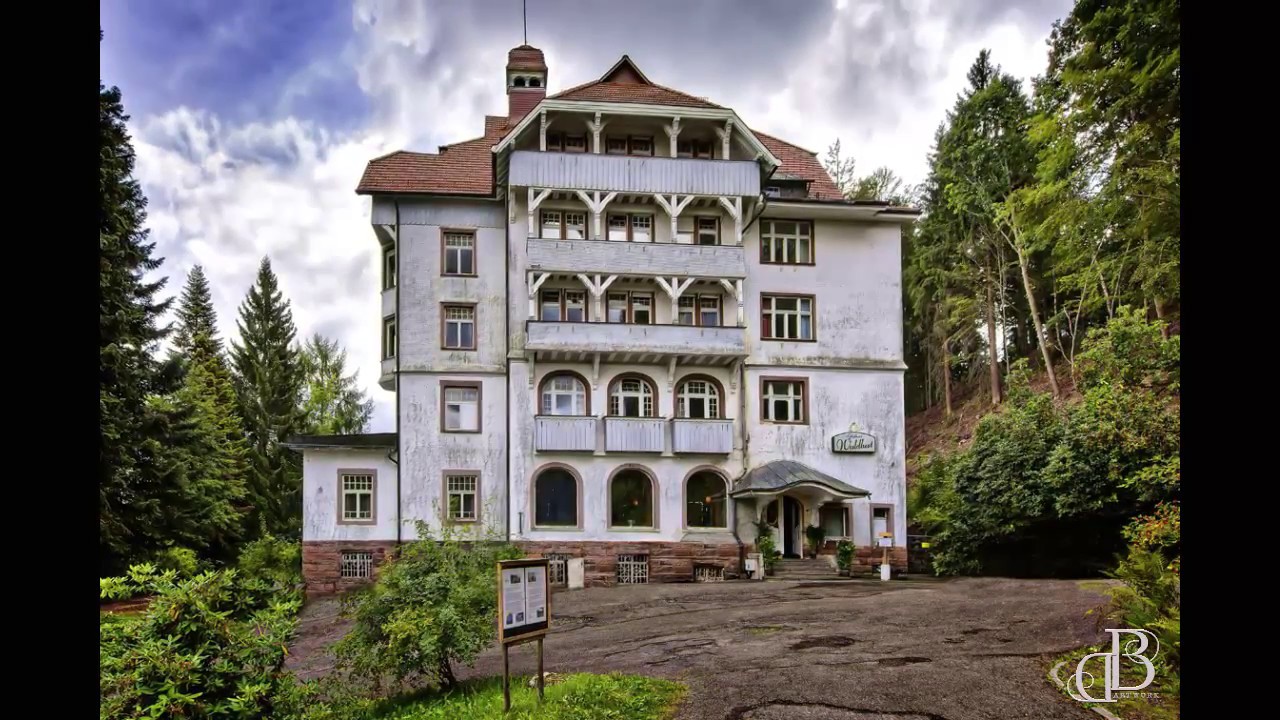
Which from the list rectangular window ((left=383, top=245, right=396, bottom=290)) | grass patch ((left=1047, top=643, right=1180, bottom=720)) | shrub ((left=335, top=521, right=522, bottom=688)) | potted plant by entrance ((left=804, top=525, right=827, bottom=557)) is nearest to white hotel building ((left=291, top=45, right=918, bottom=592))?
potted plant by entrance ((left=804, top=525, right=827, bottom=557))

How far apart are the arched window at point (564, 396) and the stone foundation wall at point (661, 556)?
3.49 m

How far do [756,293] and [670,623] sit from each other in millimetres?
12418

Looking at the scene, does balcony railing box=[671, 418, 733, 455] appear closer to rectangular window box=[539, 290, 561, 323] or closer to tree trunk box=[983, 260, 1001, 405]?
rectangular window box=[539, 290, 561, 323]

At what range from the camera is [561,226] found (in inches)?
1000

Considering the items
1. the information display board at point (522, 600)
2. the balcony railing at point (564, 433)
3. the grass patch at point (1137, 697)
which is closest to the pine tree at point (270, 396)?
the balcony railing at point (564, 433)

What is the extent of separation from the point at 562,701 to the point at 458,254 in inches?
701

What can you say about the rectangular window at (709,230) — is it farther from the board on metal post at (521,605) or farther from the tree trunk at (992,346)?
the board on metal post at (521,605)

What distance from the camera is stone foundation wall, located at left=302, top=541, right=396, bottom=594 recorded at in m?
24.5

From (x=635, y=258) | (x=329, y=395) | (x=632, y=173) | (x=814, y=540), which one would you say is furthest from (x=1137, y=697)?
(x=329, y=395)

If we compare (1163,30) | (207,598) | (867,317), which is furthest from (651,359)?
(207,598)

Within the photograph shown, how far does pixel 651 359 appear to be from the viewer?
25156 mm

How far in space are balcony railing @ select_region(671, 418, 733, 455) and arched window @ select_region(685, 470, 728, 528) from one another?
0.79 metres
